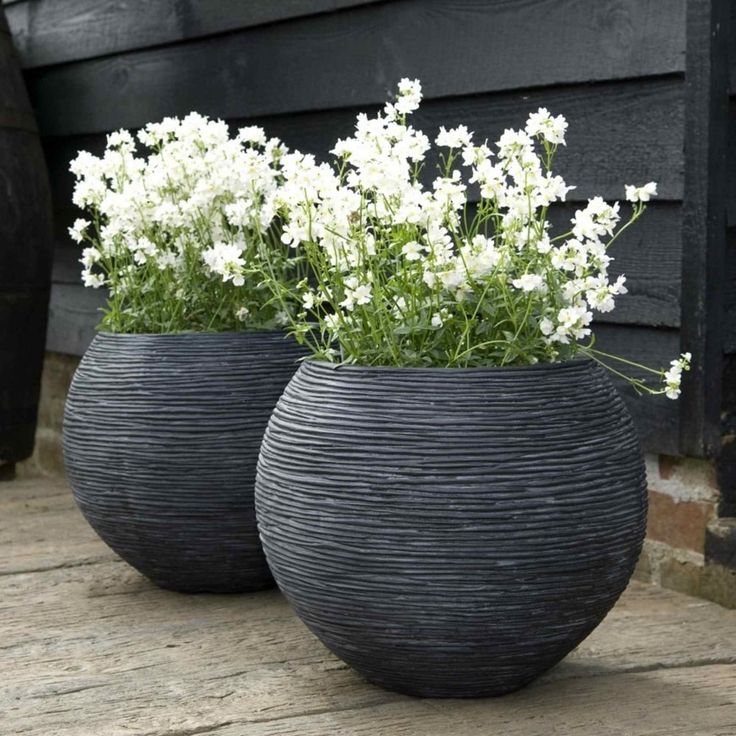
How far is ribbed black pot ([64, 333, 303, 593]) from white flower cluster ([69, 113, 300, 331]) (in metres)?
0.10

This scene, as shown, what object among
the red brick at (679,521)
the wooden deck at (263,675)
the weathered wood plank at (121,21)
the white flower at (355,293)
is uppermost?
the weathered wood plank at (121,21)

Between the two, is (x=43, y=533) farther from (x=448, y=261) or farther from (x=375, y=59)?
(x=448, y=261)

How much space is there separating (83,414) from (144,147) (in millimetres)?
1515

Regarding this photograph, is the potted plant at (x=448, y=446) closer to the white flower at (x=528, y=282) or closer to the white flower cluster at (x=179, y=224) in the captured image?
the white flower at (x=528, y=282)

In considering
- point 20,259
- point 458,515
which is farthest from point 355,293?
point 20,259

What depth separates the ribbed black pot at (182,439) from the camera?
2314mm

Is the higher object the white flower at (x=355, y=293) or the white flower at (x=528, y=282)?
the white flower at (x=528, y=282)

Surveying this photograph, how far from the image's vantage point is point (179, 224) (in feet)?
7.93

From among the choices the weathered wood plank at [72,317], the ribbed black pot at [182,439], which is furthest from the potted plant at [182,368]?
the weathered wood plank at [72,317]

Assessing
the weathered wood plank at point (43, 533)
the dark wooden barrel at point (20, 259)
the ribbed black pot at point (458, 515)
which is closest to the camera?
the ribbed black pot at point (458, 515)

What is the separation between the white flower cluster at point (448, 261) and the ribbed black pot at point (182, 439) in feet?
1.42

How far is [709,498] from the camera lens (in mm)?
2465

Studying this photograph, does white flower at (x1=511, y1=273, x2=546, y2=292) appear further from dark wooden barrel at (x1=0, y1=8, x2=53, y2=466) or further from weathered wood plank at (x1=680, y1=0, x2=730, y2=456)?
dark wooden barrel at (x1=0, y1=8, x2=53, y2=466)

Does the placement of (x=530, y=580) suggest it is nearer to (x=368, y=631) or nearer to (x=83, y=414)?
(x=368, y=631)
